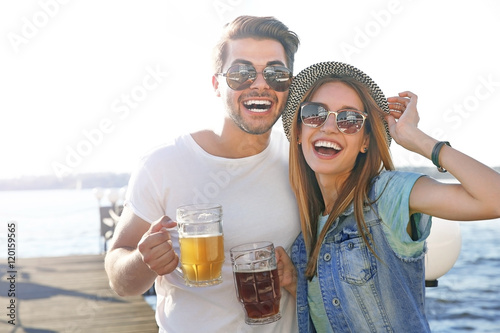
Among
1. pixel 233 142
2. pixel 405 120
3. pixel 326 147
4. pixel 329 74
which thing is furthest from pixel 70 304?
pixel 405 120

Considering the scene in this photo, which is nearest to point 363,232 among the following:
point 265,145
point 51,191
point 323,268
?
point 323,268

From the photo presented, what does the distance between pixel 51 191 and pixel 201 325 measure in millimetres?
59551

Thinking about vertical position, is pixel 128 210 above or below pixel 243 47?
below

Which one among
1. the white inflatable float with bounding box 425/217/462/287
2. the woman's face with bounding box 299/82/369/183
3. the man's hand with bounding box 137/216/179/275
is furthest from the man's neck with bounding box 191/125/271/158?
the white inflatable float with bounding box 425/217/462/287

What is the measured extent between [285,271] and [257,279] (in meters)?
0.25

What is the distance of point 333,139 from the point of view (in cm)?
218

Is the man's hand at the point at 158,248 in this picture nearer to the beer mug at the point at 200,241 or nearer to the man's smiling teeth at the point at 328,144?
the beer mug at the point at 200,241

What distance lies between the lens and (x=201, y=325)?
229 centimetres

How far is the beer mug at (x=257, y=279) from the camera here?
2023mm

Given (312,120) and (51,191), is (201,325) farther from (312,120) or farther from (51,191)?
(51,191)

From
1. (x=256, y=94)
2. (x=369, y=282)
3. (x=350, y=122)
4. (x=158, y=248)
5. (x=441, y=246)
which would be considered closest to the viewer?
(x=158, y=248)

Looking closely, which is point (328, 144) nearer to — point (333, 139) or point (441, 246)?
point (333, 139)

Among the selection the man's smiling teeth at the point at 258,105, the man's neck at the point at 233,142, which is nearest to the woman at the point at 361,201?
the man's smiling teeth at the point at 258,105

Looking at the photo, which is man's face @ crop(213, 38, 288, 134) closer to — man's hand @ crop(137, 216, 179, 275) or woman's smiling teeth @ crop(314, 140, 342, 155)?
woman's smiling teeth @ crop(314, 140, 342, 155)
